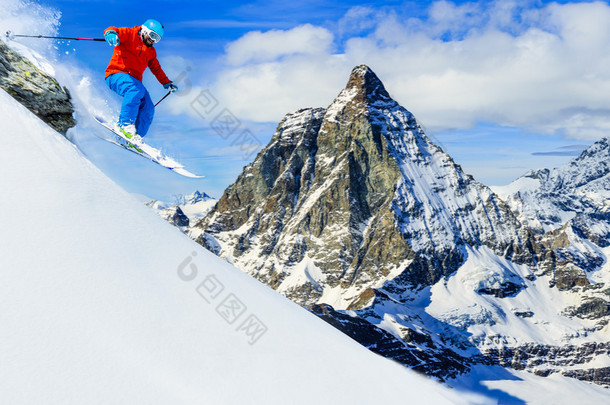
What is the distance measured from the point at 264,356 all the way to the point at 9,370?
259 centimetres

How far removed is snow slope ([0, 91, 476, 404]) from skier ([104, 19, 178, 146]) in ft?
21.6

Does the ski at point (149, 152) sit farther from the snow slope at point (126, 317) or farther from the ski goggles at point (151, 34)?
the snow slope at point (126, 317)

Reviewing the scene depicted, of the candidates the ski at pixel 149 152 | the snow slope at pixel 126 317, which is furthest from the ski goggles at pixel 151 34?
the snow slope at pixel 126 317

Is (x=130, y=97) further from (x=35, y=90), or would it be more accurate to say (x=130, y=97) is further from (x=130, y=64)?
(x=35, y=90)

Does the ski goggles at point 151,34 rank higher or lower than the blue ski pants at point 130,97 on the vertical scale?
higher

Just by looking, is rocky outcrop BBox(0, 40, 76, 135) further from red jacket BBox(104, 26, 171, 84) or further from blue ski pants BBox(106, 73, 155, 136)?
red jacket BBox(104, 26, 171, 84)

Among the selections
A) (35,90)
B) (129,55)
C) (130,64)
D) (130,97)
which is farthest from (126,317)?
(129,55)

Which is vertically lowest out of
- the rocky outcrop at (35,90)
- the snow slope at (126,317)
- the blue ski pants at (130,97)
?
the snow slope at (126,317)

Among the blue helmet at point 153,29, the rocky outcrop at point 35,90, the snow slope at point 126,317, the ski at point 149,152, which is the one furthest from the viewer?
the ski at point 149,152

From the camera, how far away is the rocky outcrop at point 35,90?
9.70m

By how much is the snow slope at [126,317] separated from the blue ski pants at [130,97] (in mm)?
6542

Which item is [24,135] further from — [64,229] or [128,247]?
[128,247]

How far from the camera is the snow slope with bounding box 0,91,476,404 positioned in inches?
172

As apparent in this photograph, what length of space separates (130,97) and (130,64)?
3.13 ft
